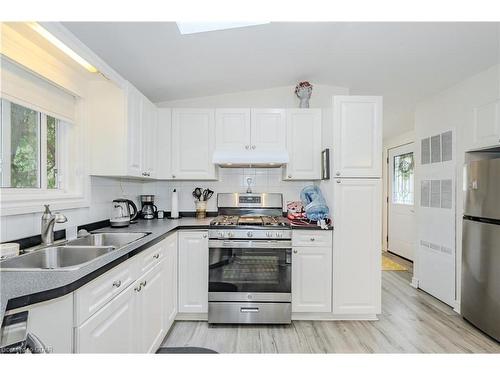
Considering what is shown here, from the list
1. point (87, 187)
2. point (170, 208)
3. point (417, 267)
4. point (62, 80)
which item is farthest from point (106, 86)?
point (417, 267)

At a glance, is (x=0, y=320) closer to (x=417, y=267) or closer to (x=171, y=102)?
(x=171, y=102)

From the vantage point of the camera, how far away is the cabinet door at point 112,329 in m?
1.05

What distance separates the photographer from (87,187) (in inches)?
83.9

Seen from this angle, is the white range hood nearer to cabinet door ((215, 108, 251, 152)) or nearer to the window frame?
cabinet door ((215, 108, 251, 152))

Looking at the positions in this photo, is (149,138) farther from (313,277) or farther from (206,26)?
(313,277)

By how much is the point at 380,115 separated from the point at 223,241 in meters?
1.86

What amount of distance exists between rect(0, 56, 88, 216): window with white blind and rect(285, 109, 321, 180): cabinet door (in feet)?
6.36

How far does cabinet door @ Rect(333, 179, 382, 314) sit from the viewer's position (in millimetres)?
2377

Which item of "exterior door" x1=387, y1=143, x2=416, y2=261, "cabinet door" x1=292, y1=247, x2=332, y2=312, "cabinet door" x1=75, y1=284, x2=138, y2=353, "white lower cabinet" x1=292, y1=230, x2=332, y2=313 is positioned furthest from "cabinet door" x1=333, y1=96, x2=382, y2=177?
"exterior door" x1=387, y1=143, x2=416, y2=261

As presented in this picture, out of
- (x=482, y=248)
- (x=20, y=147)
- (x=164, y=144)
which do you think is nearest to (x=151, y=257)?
(x=20, y=147)

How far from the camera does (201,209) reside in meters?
2.97

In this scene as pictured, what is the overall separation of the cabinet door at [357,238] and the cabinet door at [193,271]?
1220mm

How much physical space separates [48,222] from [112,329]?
2.61ft

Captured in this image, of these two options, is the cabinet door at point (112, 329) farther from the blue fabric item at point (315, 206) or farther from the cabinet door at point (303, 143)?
the cabinet door at point (303, 143)
